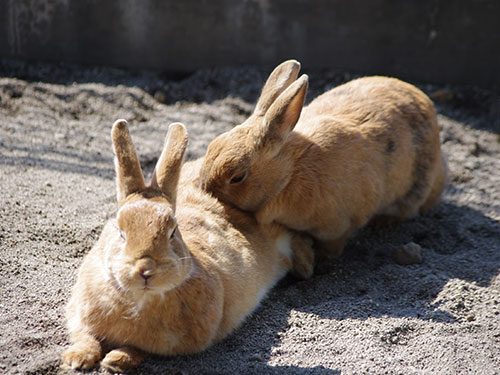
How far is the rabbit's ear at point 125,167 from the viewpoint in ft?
11.6

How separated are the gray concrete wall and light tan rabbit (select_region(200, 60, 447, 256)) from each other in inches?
72.4

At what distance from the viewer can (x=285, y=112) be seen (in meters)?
4.44

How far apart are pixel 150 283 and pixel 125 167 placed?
77 cm

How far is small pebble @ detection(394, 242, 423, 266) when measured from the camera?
4719mm

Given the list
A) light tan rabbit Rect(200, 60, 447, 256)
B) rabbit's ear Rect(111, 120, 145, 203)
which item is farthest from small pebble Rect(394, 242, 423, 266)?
rabbit's ear Rect(111, 120, 145, 203)

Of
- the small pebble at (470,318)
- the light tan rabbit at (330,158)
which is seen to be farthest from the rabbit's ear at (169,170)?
the small pebble at (470,318)

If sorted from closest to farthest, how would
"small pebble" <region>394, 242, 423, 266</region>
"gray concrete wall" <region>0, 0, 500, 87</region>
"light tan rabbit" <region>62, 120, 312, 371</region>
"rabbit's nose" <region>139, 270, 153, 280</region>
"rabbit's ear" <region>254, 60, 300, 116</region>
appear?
1. "rabbit's nose" <region>139, 270, 153, 280</region>
2. "light tan rabbit" <region>62, 120, 312, 371</region>
3. "small pebble" <region>394, 242, 423, 266</region>
4. "rabbit's ear" <region>254, 60, 300, 116</region>
5. "gray concrete wall" <region>0, 0, 500, 87</region>

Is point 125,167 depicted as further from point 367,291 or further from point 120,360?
point 367,291

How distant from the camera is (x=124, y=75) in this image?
24.4ft

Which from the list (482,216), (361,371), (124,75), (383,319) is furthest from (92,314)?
(124,75)

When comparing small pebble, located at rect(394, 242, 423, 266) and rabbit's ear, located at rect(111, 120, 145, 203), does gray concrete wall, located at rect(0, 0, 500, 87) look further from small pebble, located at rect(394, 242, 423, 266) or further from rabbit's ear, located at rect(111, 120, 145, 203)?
rabbit's ear, located at rect(111, 120, 145, 203)

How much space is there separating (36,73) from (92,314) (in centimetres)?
462

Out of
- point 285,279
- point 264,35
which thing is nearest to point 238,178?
point 285,279

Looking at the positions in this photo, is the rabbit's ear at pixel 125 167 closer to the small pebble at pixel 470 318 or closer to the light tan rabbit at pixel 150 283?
the light tan rabbit at pixel 150 283
